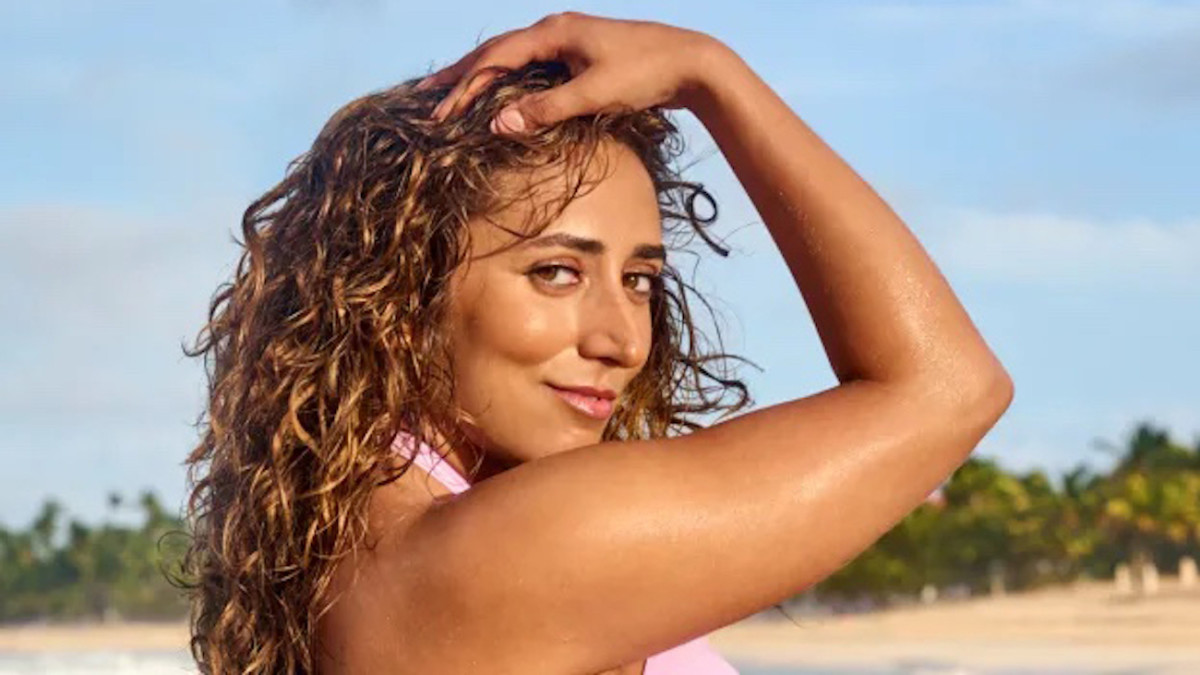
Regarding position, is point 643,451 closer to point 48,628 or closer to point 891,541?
point 891,541

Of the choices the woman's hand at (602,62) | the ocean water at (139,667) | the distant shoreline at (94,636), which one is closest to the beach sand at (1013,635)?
the ocean water at (139,667)

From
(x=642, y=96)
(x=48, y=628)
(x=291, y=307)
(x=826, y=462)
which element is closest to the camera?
(x=826, y=462)

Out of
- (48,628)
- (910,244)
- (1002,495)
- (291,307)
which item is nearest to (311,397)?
(291,307)

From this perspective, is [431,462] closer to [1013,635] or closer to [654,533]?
[654,533]

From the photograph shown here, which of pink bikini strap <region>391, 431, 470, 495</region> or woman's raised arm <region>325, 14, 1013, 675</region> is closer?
woman's raised arm <region>325, 14, 1013, 675</region>

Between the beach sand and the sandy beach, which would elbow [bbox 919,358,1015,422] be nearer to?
the beach sand

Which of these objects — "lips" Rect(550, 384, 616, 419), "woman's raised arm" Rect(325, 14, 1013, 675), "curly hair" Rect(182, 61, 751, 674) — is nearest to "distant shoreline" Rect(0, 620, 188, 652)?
"curly hair" Rect(182, 61, 751, 674)

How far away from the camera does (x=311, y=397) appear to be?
7.70 feet

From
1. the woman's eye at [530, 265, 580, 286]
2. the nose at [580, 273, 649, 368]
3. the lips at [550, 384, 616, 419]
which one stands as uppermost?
the woman's eye at [530, 265, 580, 286]

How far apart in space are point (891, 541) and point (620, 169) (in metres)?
61.9

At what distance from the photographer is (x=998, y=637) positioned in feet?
155

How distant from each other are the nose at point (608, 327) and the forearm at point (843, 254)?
191 millimetres

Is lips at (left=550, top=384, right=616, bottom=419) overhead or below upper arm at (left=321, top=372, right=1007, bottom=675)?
overhead

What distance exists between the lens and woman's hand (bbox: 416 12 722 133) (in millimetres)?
2227
